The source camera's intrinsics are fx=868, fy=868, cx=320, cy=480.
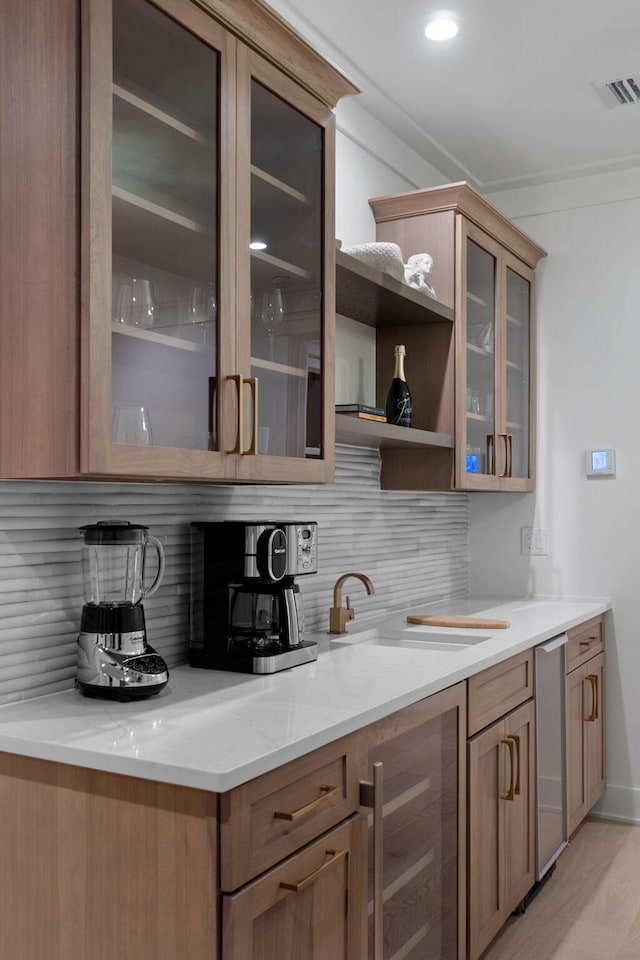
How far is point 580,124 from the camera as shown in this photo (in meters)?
3.24

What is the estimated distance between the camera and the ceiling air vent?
2.89 metres

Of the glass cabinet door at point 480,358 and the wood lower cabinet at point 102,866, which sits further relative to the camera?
the glass cabinet door at point 480,358

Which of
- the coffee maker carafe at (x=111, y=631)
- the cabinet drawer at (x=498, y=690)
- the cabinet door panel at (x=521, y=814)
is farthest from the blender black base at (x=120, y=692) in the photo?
the cabinet door panel at (x=521, y=814)

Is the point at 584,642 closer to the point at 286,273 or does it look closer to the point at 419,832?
the point at 419,832

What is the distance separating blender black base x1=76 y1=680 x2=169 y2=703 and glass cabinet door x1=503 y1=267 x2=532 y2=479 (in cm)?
210

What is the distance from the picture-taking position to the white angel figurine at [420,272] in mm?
2963

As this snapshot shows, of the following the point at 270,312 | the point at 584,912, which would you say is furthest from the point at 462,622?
the point at 270,312

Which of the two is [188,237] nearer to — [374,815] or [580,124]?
[374,815]

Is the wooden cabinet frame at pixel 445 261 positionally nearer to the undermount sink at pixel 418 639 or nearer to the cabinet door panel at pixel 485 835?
the undermount sink at pixel 418 639

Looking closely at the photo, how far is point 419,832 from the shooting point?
76.9 inches

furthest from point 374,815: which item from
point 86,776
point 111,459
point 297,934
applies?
point 111,459

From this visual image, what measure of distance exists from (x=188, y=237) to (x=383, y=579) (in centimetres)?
176

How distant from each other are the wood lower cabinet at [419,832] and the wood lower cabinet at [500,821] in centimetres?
8

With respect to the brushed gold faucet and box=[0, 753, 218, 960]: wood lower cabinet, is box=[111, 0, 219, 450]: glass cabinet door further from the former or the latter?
the brushed gold faucet
